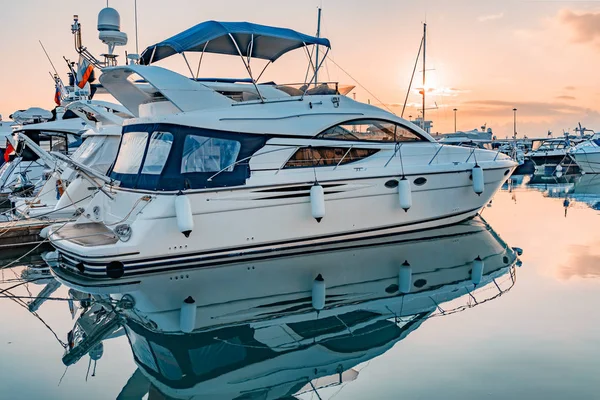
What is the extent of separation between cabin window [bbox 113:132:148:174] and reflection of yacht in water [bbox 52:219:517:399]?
2302 millimetres

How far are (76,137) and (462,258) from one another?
49.0ft

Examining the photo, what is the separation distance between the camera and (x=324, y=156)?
10461 mm

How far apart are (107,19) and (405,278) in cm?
1226

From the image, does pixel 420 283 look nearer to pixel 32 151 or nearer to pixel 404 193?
pixel 404 193

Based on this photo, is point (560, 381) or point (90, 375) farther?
point (90, 375)

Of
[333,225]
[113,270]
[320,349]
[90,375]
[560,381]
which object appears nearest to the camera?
[560,381]

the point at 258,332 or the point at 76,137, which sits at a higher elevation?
the point at 76,137

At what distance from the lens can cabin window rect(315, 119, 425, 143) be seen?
1075 centimetres

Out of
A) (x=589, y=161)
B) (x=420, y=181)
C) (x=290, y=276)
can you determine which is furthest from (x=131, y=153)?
(x=589, y=161)

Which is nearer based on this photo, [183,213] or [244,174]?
[183,213]

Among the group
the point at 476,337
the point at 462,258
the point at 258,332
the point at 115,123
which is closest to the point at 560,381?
the point at 476,337

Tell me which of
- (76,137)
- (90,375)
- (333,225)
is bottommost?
(90,375)

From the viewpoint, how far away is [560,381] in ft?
16.2

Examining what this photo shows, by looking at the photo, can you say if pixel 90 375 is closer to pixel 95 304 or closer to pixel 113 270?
pixel 95 304
